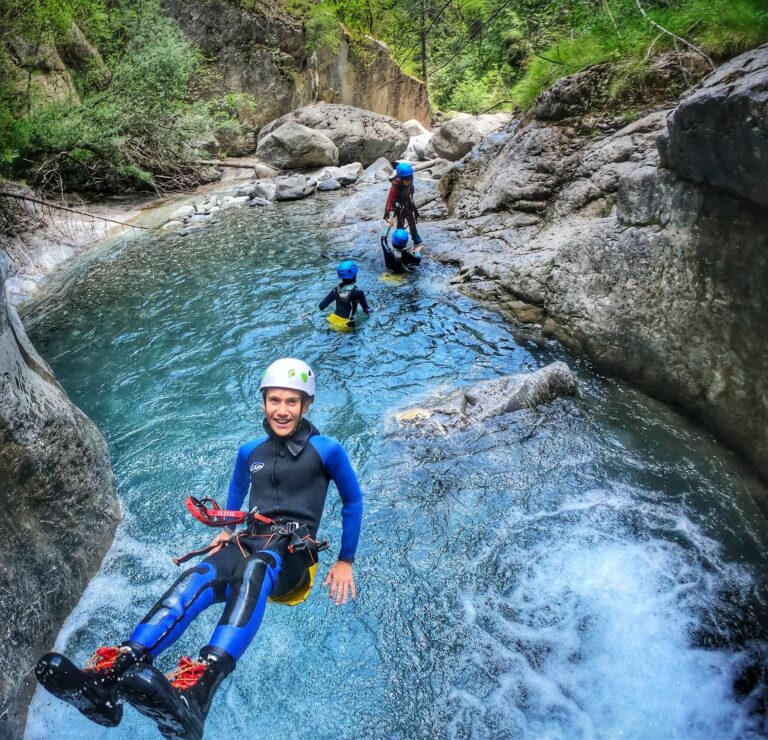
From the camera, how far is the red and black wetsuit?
9.96 metres

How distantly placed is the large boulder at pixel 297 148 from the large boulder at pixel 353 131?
2.05 ft

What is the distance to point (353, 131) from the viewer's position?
1866cm

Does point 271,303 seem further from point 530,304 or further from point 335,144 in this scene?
point 335,144

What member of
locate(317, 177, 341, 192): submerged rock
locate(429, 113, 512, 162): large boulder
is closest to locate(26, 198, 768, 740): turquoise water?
locate(317, 177, 341, 192): submerged rock

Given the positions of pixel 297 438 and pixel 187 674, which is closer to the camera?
pixel 187 674

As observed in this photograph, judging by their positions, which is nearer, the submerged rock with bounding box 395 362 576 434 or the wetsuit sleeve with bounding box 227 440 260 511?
the wetsuit sleeve with bounding box 227 440 260 511

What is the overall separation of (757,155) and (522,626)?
355 cm

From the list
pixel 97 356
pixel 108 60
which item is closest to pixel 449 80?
pixel 108 60

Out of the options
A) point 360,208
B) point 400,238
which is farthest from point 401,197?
point 360,208

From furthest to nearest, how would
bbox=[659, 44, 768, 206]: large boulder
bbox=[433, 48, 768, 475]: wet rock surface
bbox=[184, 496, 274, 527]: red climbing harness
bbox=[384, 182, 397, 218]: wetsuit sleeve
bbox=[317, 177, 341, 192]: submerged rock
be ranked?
bbox=[317, 177, 341, 192]: submerged rock
bbox=[384, 182, 397, 218]: wetsuit sleeve
bbox=[433, 48, 768, 475]: wet rock surface
bbox=[659, 44, 768, 206]: large boulder
bbox=[184, 496, 274, 527]: red climbing harness

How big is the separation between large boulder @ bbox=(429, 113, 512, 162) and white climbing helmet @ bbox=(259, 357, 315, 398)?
48.8 feet

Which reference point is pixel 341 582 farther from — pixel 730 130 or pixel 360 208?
pixel 360 208

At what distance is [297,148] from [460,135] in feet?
17.1

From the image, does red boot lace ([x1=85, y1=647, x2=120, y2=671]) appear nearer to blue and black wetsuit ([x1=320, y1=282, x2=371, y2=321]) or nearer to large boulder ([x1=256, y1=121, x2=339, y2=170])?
blue and black wetsuit ([x1=320, y1=282, x2=371, y2=321])
